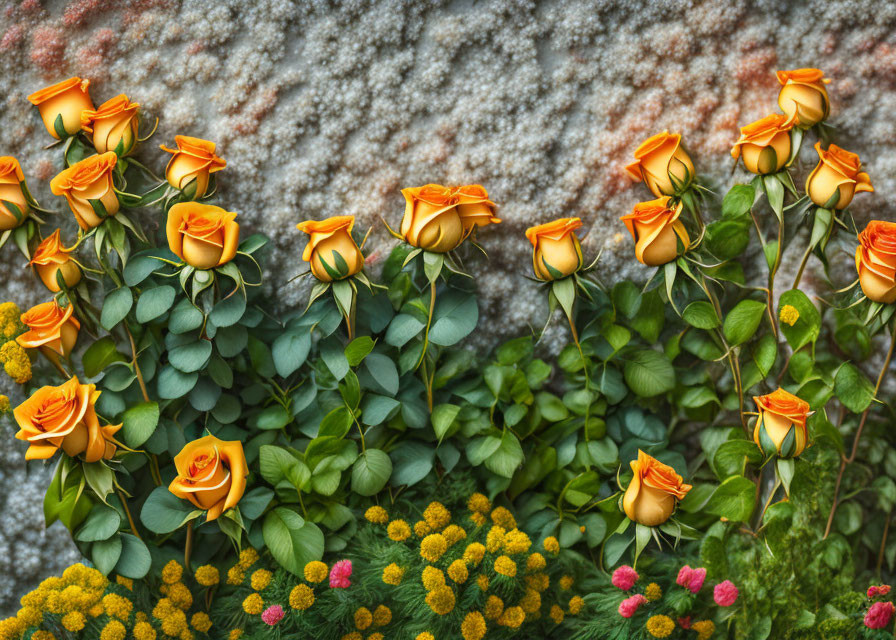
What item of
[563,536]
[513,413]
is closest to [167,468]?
[513,413]

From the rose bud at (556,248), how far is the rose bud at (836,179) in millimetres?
412

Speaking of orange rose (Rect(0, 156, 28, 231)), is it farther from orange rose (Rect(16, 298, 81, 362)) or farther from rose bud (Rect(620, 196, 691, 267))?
rose bud (Rect(620, 196, 691, 267))

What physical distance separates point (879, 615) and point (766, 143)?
2.61 feet

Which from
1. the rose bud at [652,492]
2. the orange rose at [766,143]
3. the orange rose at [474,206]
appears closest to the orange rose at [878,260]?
the orange rose at [766,143]

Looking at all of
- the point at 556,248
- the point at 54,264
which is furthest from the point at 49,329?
the point at 556,248

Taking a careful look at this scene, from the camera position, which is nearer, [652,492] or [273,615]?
[273,615]

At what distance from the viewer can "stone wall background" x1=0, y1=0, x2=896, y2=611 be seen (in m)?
1.19

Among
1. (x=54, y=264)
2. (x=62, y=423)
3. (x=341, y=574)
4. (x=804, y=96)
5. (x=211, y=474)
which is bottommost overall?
(x=341, y=574)

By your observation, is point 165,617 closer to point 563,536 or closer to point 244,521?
point 244,521

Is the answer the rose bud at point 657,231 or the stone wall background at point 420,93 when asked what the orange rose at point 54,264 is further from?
A: the rose bud at point 657,231

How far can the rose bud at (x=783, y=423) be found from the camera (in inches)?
43.8

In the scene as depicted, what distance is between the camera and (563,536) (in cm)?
125

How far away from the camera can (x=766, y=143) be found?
1130 millimetres

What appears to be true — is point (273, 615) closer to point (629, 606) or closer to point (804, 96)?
point (629, 606)
